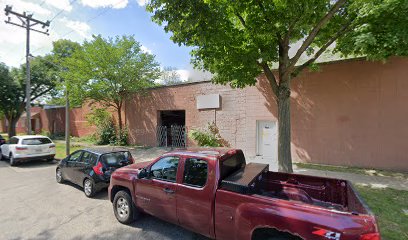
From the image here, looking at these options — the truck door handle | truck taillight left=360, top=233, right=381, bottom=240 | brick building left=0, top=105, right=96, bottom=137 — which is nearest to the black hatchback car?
the truck door handle

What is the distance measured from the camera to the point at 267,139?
10719 millimetres

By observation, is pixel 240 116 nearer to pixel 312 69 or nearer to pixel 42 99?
pixel 312 69

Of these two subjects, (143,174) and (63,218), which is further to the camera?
(63,218)

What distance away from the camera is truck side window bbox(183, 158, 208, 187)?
357 centimetres

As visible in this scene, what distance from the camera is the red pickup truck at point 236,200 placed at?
2490 mm

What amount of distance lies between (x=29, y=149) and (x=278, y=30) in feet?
40.5

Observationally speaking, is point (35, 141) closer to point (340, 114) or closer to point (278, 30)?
point (278, 30)

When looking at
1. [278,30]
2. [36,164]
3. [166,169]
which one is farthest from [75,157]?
[278,30]

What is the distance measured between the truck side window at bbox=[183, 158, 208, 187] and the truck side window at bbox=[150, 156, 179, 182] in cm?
28

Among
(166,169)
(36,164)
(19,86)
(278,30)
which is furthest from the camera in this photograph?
(19,86)

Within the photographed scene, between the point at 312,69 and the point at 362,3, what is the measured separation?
3.25 metres

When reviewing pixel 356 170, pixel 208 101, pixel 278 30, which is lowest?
pixel 356 170

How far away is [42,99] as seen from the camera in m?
25.2

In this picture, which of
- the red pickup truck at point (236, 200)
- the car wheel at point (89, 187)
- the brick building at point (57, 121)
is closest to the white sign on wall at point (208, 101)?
the car wheel at point (89, 187)
